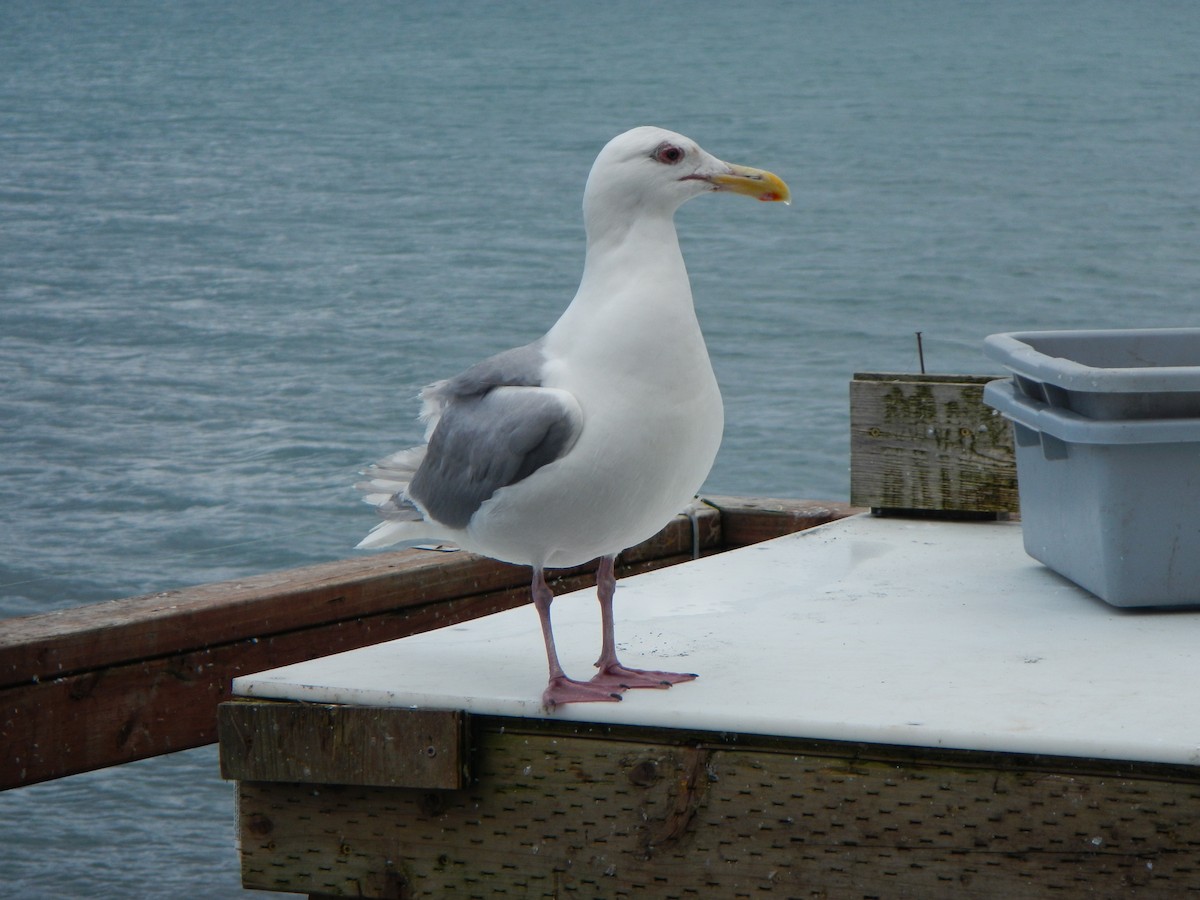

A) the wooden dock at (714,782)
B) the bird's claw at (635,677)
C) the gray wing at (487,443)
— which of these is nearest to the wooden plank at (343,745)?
the wooden dock at (714,782)

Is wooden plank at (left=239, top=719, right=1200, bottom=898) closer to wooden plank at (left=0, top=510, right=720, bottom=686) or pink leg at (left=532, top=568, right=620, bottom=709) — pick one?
pink leg at (left=532, top=568, right=620, bottom=709)

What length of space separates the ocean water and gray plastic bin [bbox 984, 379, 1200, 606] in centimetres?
406

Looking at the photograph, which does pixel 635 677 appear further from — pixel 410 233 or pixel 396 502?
pixel 410 233

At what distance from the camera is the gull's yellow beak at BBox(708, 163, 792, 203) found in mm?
2576

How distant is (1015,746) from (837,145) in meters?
29.4

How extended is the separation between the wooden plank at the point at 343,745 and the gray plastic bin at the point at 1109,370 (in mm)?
1288

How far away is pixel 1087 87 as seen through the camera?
36562 mm

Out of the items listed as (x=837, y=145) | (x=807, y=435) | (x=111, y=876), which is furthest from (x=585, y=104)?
(x=111, y=876)

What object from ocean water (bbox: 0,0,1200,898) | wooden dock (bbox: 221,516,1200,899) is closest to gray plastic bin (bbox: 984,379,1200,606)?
wooden dock (bbox: 221,516,1200,899)

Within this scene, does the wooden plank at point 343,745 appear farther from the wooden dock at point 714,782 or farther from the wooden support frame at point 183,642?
the wooden support frame at point 183,642

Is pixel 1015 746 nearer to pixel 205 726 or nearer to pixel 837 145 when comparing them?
pixel 205 726

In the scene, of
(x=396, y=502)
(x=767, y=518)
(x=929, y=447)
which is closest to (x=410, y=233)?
(x=767, y=518)

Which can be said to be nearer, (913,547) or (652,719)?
(652,719)

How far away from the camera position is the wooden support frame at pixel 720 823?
214 centimetres
